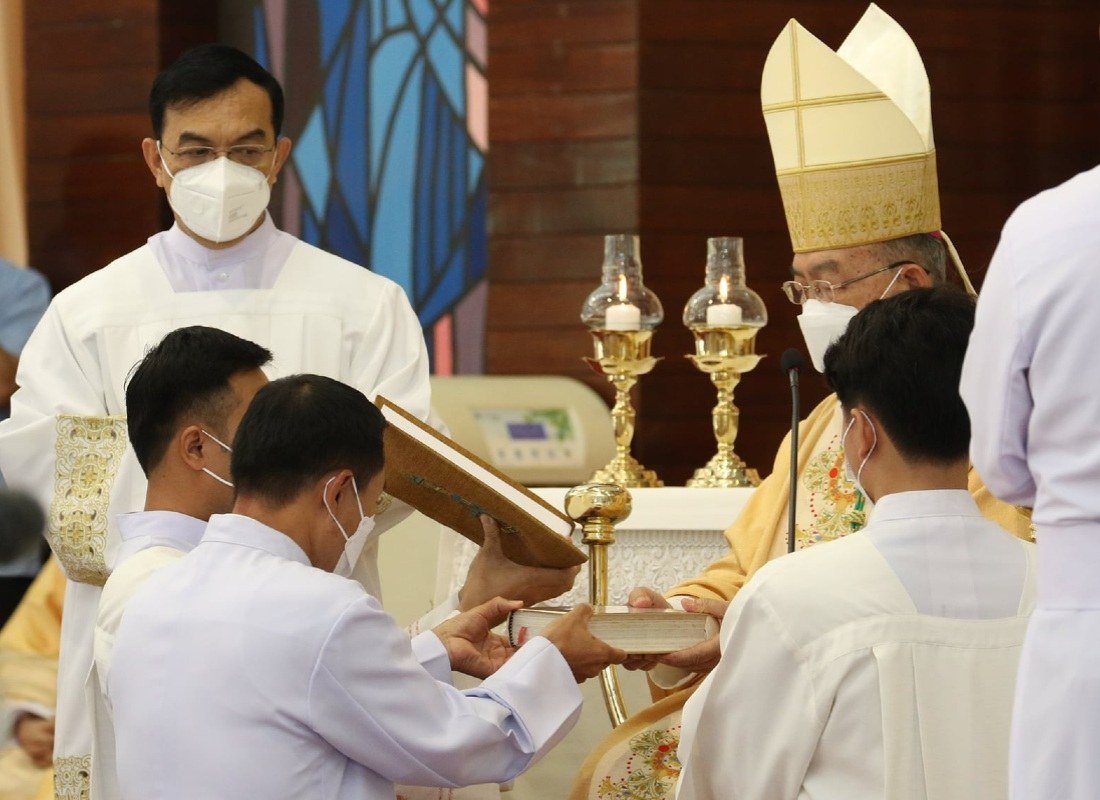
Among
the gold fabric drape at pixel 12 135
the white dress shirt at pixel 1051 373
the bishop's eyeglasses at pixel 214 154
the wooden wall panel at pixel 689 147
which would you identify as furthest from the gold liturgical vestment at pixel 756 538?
the gold fabric drape at pixel 12 135

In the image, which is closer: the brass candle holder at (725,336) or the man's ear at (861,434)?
the man's ear at (861,434)

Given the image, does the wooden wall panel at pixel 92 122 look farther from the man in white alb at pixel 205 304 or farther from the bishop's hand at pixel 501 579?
the bishop's hand at pixel 501 579

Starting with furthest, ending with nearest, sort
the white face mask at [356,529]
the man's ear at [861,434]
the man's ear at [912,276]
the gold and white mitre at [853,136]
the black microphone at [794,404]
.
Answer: the gold and white mitre at [853,136] → the man's ear at [912,276] → the black microphone at [794,404] → the white face mask at [356,529] → the man's ear at [861,434]

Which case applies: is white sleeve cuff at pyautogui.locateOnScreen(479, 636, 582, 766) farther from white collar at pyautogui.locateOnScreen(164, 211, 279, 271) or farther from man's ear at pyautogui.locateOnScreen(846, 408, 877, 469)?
white collar at pyautogui.locateOnScreen(164, 211, 279, 271)

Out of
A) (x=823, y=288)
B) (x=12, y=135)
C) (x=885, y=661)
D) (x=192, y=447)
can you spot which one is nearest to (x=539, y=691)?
(x=885, y=661)

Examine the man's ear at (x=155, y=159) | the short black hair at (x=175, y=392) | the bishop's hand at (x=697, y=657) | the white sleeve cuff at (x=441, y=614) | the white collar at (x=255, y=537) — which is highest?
the man's ear at (x=155, y=159)

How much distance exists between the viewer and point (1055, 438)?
2.26 m

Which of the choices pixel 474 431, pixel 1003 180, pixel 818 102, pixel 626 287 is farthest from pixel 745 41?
pixel 818 102

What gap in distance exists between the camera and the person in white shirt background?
3.12m

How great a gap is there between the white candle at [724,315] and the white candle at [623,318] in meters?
0.20

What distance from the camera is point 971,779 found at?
2.56 meters

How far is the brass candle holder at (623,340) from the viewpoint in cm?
523

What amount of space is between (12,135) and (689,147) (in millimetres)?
3037

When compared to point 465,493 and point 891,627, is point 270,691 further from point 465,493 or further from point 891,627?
point 891,627
